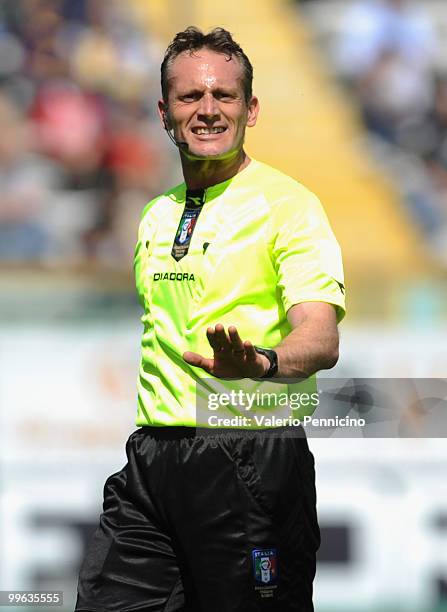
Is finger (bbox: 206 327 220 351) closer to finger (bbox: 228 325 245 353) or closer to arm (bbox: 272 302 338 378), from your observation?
finger (bbox: 228 325 245 353)

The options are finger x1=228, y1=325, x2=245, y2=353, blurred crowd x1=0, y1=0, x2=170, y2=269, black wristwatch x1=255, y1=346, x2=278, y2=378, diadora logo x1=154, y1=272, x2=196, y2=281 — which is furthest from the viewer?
blurred crowd x1=0, y1=0, x2=170, y2=269

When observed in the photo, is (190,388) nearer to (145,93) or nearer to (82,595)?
(82,595)

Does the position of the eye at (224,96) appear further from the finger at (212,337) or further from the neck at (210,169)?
the finger at (212,337)

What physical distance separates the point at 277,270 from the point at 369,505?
309 centimetres

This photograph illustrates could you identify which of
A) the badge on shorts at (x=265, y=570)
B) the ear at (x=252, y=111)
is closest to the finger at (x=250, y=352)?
the badge on shorts at (x=265, y=570)

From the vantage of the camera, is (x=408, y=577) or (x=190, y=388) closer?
(x=190, y=388)

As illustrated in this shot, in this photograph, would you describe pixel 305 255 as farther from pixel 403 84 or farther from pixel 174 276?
pixel 403 84

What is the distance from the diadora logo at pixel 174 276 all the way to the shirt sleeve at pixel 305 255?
0.67 ft

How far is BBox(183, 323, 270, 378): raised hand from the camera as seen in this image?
2162 millimetres

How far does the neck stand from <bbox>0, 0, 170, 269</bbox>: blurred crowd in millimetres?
3069

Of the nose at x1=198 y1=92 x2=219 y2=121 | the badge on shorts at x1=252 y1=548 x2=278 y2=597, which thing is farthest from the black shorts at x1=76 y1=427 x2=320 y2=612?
the nose at x1=198 y1=92 x2=219 y2=121

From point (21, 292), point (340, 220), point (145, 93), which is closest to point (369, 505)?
point (340, 220)

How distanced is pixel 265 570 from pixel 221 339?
0.72m

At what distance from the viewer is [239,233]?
2715 mm
